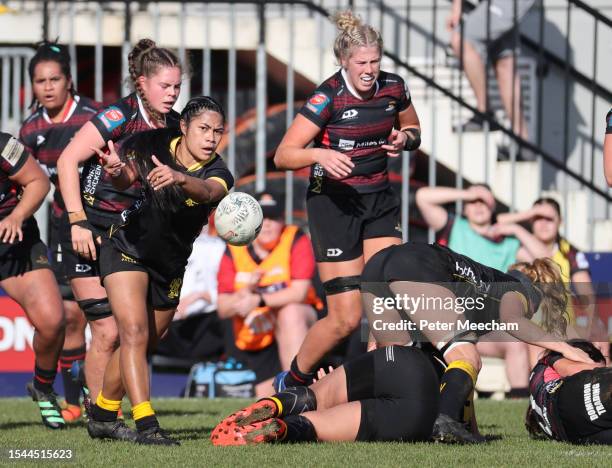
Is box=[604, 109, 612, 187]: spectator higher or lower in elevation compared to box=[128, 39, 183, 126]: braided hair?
lower

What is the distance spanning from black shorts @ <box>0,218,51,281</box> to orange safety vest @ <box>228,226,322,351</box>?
2518mm

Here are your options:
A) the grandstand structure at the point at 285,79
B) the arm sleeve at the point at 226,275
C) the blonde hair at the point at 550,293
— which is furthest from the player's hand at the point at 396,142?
the grandstand structure at the point at 285,79

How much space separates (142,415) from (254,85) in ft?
23.5

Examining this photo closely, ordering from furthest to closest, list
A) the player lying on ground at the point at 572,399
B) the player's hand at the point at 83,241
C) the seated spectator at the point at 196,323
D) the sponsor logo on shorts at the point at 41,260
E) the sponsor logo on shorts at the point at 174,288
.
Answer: the seated spectator at the point at 196,323
the sponsor logo on shorts at the point at 41,260
the player's hand at the point at 83,241
the sponsor logo on shorts at the point at 174,288
the player lying on ground at the point at 572,399

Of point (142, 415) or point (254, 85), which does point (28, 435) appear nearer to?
point (142, 415)

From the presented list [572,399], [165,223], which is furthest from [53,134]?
[572,399]

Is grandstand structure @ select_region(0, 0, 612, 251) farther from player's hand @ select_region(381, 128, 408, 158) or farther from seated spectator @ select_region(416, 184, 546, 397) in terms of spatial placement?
player's hand @ select_region(381, 128, 408, 158)

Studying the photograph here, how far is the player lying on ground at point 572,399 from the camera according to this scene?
6.14 m

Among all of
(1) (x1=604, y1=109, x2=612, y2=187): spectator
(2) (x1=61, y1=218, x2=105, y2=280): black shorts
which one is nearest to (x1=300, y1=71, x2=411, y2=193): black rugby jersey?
(1) (x1=604, y1=109, x2=612, y2=187): spectator

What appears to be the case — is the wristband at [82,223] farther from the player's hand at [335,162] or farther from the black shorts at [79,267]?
the player's hand at [335,162]

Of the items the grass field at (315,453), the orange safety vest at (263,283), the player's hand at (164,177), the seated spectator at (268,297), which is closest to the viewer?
the grass field at (315,453)

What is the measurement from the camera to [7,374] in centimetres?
1048

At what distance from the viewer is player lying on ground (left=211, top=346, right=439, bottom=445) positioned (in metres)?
6.24

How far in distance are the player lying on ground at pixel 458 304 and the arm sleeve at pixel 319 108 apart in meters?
1.25
